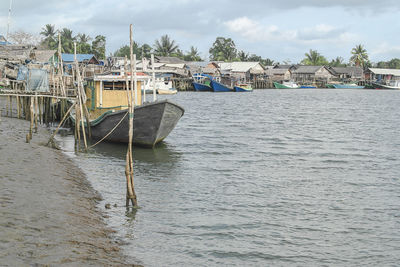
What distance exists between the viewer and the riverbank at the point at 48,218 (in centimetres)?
646

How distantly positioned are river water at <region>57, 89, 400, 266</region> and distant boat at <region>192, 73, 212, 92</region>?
2377 inches

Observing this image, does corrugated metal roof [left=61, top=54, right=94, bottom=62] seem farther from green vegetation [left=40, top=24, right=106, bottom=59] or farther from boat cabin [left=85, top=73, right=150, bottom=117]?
boat cabin [left=85, top=73, right=150, bottom=117]

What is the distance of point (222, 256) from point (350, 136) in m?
18.9

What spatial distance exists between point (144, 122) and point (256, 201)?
7.45 metres

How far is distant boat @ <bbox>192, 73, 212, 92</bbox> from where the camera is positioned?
82.8 metres

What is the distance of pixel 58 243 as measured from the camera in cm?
694

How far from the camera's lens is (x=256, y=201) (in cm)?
1177

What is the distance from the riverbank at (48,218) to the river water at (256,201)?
54 centimetres

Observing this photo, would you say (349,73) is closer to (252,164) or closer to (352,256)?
(252,164)

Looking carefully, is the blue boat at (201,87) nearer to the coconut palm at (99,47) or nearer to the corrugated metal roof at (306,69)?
the coconut palm at (99,47)

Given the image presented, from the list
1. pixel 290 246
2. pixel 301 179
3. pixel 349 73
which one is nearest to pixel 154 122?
pixel 301 179

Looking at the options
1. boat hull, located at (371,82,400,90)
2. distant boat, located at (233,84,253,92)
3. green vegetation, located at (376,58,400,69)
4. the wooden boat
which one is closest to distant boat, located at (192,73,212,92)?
distant boat, located at (233,84,253,92)

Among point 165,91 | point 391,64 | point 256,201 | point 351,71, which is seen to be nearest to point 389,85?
point 351,71

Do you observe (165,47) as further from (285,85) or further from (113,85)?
(113,85)
